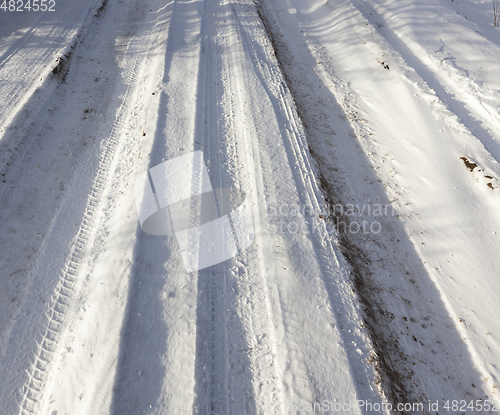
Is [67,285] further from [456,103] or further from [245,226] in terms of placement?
[456,103]

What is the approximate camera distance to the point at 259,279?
3.15 meters

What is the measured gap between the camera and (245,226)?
11.8ft

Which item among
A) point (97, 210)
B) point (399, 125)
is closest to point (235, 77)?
point (399, 125)

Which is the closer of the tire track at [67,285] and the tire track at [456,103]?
the tire track at [67,285]

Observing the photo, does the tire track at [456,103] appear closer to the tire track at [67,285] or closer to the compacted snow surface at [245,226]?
the compacted snow surface at [245,226]

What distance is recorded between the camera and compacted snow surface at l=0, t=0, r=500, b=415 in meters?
2.56

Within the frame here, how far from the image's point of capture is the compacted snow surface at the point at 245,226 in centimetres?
256

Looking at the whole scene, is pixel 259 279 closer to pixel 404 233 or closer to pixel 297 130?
pixel 404 233

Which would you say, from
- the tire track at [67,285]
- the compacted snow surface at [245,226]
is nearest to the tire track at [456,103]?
the compacted snow surface at [245,226]

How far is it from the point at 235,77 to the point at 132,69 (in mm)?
2269

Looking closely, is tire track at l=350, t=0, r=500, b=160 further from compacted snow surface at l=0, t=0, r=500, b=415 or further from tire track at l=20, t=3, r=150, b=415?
tire track at l=20, t=3, r=150, b=415

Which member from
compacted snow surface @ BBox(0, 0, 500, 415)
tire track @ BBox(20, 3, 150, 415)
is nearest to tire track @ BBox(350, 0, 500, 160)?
compacted snow surface @ BBox(0, 0, 500, 415)

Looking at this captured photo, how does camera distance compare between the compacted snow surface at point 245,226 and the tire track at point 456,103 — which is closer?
the compacted snow surface at point 245,226

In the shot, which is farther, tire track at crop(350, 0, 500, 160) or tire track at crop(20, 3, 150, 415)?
tire track at crop(350, 0, 500, 160)
